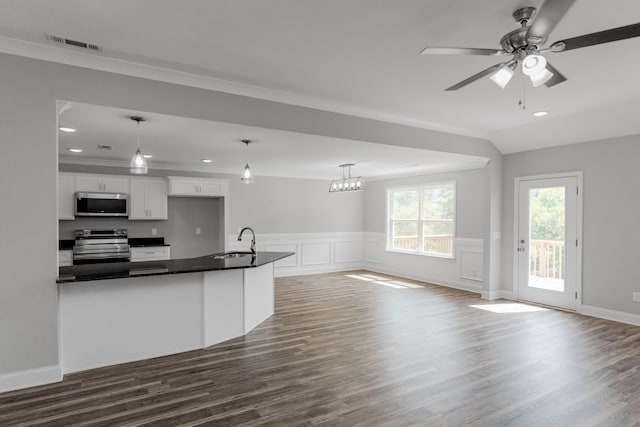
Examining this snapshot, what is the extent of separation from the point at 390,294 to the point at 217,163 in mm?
3999

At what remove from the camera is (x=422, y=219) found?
25.9 ft

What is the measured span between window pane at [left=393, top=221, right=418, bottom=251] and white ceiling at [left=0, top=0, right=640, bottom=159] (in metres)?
4.09

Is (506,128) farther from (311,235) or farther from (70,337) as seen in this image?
(70,337)

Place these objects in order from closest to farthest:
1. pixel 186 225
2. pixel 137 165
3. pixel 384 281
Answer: pixel 137 165 < pixel 186 225 < pixel 384 281

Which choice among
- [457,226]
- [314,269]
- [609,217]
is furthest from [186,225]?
[609,217]

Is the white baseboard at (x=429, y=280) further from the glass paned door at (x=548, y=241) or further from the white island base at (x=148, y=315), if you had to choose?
the white island base at (x=148, y=315)

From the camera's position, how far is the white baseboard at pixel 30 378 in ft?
9.14

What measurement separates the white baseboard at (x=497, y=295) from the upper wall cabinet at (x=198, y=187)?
17.1ft

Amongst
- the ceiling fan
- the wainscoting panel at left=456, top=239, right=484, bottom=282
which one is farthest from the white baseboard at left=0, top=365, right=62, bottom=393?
the wainscoting panel at left=456, top=239, right=484, bottom=282

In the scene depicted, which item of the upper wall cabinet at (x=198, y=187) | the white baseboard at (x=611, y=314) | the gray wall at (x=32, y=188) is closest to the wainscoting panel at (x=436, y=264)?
the white baseboard at (x=611, y=314)

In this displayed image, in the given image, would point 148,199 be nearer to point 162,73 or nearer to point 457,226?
point 162,73

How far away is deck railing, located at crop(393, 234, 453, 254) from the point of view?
7.34 m

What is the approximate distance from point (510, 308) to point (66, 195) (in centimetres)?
735

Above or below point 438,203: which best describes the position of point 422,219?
below
